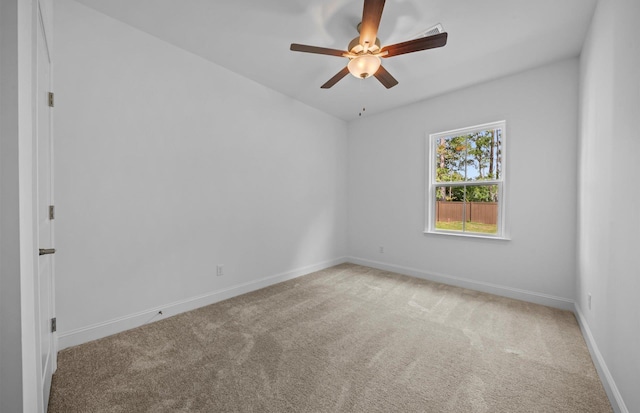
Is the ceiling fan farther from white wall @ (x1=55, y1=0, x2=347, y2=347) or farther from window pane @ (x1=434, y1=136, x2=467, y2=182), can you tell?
window pane @ (x1=434, y1=136, x2=467, y2=182)

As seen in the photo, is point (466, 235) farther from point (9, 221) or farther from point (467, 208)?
point (9, 221)

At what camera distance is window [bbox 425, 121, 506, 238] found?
3.35 metres

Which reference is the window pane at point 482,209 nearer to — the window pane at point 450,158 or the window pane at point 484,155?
the window pane at point 484,155

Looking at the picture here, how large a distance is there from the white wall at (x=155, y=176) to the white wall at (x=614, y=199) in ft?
10.5

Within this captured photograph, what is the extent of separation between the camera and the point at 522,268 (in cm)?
309

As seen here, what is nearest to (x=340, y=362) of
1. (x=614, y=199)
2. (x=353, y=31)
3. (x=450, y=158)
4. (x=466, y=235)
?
(x=614, y=199)

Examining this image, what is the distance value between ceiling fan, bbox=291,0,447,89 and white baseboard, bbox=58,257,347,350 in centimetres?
269

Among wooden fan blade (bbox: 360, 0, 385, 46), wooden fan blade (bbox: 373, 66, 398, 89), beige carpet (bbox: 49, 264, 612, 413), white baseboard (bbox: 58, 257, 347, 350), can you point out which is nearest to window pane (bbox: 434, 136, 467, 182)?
wooden fan blade (bbox: 373, 66, 398, 89)

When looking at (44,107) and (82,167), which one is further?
(82,167)

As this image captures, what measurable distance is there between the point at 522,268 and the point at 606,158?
5.86 feet

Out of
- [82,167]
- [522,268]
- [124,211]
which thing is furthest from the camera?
[522,268]

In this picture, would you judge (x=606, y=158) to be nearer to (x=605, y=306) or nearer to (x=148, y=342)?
(x=605, y=306)

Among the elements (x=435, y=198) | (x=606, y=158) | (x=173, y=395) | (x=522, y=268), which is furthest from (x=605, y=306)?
(x=173, y=395)

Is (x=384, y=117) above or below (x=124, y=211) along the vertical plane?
above
